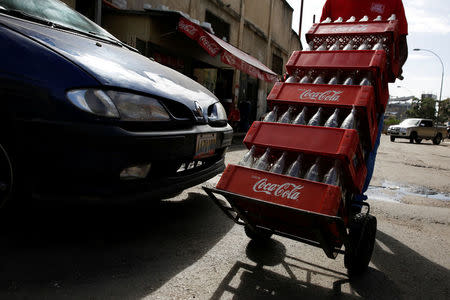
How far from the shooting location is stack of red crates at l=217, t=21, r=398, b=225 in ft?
6.41

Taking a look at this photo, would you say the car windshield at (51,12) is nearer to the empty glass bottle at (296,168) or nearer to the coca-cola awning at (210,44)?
the empty glass bottle at (296,168)

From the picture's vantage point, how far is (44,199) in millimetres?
1961

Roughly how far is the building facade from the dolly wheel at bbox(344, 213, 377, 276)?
6.33 metres

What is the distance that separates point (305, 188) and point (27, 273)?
1.58 metres

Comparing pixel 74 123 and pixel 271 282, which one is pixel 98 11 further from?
pixel 271 282

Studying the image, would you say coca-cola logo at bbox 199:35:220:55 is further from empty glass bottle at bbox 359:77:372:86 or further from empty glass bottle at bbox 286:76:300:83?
empty glass bottle at bbox 359:77:372:86

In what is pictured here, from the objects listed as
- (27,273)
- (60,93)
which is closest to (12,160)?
(60,93)

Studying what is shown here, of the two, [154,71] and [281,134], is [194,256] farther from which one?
[154,71]

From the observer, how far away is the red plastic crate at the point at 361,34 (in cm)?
259

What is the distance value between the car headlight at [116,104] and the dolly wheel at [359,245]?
55.5 inches

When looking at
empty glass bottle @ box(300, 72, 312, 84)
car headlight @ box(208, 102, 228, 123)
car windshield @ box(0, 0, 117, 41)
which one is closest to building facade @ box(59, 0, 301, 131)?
car windshield @ box(0, 0, 117, 41)

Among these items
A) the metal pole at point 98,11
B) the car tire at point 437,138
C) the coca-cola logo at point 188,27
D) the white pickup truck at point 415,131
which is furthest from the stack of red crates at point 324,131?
the car tire at point 437,138

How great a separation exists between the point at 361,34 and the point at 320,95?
0.78m

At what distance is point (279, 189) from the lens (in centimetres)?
199
